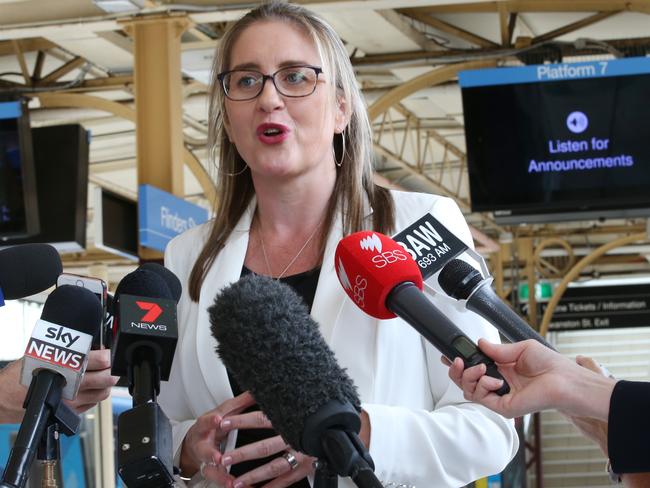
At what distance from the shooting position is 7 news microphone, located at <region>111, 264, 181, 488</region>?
161 centimetres

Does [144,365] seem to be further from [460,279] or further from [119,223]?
[119,223]

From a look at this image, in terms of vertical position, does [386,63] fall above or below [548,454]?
above

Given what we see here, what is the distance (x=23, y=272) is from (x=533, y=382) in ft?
2.99

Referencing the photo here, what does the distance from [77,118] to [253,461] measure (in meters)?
10.9

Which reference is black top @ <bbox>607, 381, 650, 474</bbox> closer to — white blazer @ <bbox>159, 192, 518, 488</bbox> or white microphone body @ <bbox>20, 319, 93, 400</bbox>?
white blazer @ <bbox>159, 192, 518, 488</bbox>

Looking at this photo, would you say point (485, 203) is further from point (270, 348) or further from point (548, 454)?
point (548, 454)

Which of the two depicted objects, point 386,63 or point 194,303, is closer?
point 194,303

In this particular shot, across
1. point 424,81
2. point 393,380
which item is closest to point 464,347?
point 393,380

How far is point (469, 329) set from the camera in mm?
2346

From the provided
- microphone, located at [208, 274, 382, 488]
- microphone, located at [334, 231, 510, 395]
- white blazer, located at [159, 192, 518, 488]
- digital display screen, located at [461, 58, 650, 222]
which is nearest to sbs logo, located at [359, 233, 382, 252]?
microphone, located at [334, 231, 510, 395]

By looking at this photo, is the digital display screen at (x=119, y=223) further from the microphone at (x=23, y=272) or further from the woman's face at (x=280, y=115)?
the microphone at (x=23, y=272)

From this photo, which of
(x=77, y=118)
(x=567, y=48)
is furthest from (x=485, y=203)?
(x=77, y=118)

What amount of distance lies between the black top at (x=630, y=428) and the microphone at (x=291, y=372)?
333mm

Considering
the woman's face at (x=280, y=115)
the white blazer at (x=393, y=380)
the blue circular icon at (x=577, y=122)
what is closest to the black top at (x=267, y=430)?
the white blazer at (x=393, y=380)
